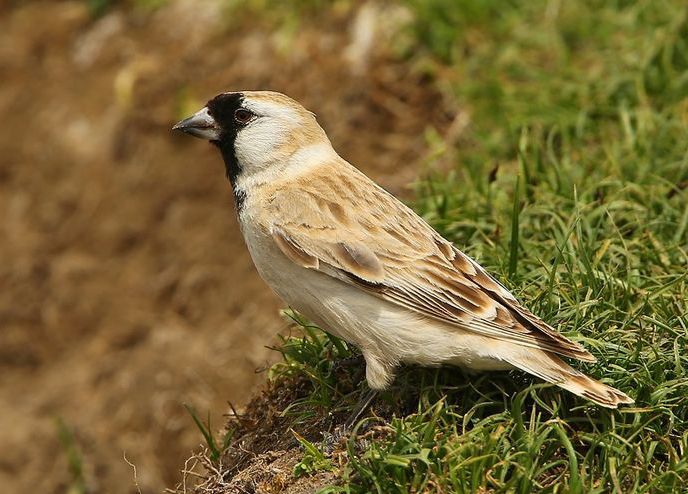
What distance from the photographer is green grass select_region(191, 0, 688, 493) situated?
4.37 m

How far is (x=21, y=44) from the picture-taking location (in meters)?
10.4

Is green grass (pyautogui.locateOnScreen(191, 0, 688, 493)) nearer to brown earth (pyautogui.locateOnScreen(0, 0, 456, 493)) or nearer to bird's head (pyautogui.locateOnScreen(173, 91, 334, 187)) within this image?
brown earth (pyautogui.locateOnScreen(0, 0, 456, 493))

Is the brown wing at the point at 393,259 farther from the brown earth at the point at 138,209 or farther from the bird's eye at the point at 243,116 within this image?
the brown earth at the point at 138,209

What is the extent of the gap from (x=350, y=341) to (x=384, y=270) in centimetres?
36

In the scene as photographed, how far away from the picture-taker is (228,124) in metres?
5.35

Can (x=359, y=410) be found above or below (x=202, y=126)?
below

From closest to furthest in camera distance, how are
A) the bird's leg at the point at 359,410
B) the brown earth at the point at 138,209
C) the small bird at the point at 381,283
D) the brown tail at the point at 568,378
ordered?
1. the brown tail at the point at 568,378
2. the small bird at the point at 381,283
3. the bird's leg at the point at 359,410
4. the brown earth at the point at 138,209

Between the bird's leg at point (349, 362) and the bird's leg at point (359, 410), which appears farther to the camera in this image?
the bird's leg at point (349, 362)

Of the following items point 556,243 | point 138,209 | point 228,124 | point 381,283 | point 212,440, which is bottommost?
point 212,440

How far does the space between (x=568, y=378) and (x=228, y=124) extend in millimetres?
2158

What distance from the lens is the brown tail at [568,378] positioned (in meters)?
4.33

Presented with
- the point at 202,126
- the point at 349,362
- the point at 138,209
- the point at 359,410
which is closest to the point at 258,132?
the point at 202,126

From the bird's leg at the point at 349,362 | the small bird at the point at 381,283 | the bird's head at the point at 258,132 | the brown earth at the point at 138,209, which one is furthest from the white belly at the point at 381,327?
the brown earth at the point at 138,209

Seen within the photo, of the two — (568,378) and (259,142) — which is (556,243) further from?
(259,142)
